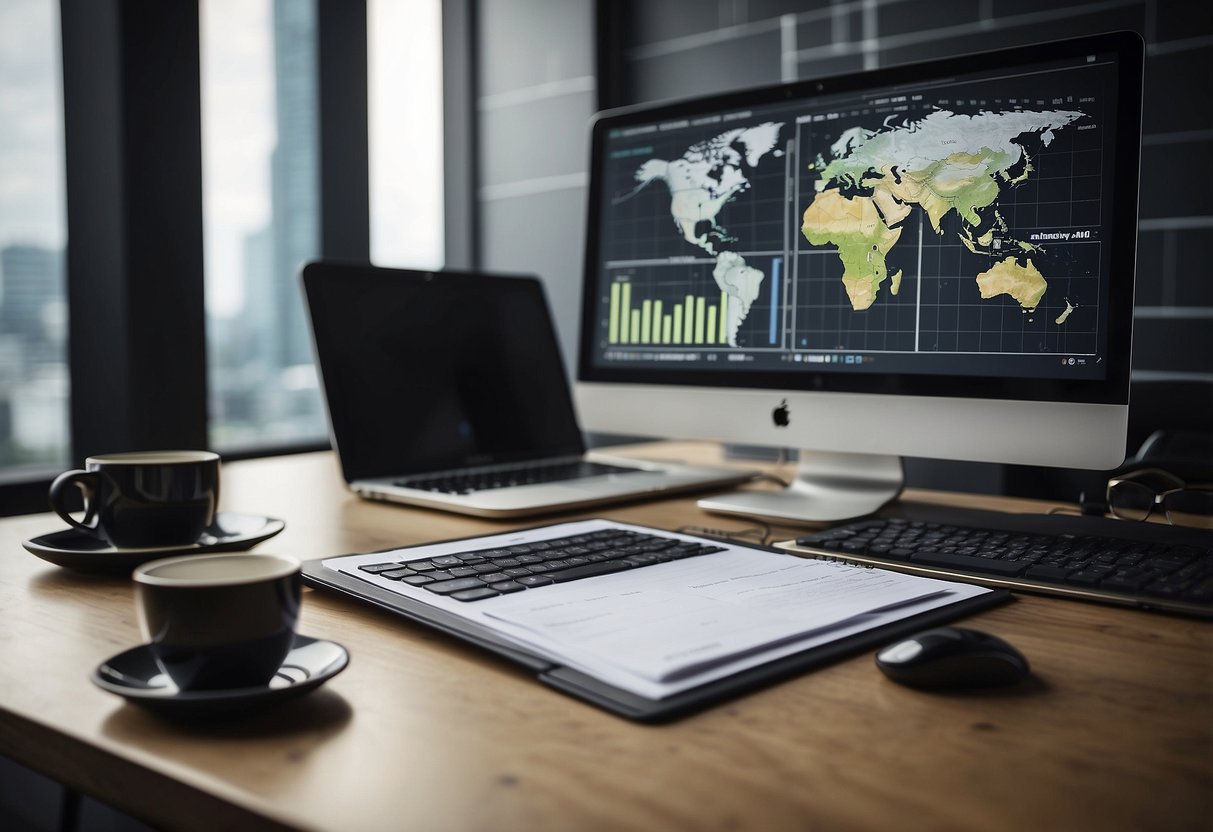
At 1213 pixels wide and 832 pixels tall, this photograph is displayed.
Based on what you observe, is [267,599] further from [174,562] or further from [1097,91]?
[1097,91]

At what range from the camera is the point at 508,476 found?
4.16 feet

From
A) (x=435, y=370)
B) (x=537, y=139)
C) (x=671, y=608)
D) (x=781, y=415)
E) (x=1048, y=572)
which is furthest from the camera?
(x=537, y=139)

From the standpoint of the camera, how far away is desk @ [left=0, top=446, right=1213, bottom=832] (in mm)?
402

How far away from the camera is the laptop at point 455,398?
1.21 meters

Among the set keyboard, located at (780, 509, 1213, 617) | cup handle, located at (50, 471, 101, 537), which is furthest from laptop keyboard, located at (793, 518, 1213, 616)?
cup handle, located at (50, 471, 101, 537)

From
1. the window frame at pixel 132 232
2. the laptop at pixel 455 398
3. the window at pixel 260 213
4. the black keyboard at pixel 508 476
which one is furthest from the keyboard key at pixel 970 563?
the window at pixel 260 213

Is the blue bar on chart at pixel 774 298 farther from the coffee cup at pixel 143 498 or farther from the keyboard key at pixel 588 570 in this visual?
the coffee cup at pixel 143 498

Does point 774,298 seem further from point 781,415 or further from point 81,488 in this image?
point 81,488

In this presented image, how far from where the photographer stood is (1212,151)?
188 centimetres

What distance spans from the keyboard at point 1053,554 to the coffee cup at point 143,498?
1.72 feet

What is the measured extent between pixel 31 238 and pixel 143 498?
1.26m

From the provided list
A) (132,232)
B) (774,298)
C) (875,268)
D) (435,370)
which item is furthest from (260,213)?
(875,268)

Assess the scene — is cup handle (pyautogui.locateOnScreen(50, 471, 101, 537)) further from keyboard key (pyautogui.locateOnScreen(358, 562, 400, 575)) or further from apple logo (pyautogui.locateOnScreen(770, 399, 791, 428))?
apple logo (pyautogui.locateOnScreen(770, 399, 791, 428))

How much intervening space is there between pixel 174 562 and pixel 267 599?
7cm
